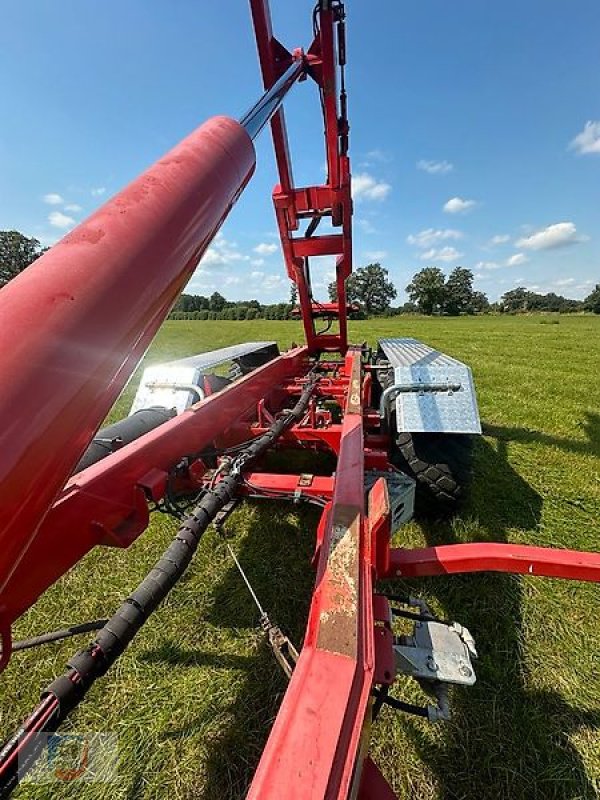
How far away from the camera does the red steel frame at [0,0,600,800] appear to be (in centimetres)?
55

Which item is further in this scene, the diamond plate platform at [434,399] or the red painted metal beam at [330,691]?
the diamond plate platform at [434,399]

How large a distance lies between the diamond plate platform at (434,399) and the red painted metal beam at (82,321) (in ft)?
6.89

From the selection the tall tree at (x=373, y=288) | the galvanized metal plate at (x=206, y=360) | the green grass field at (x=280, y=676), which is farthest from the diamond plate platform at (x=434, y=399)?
the tall tree at (x=373, y=288)

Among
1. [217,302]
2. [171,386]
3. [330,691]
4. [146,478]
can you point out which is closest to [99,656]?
[330,691]

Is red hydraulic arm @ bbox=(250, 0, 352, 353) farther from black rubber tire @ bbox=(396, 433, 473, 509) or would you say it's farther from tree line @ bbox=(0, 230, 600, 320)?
tree line @ bbox=(0, 230, 600, 320)

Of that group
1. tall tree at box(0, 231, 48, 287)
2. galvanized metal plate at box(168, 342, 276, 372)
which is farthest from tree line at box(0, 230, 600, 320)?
galvanized metal plate at box(168, 342, 276, 372)

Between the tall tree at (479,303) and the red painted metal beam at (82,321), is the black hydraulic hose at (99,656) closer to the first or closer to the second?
the red painted metal beam at (82,321)

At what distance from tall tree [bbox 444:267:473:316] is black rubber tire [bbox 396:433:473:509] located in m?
74.0

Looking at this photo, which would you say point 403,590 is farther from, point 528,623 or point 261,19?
point 261,19

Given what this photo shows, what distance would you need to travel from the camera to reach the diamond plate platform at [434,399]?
2604mm

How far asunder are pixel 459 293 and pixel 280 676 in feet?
290

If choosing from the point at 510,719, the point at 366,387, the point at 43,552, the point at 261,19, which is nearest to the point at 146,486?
the point at 43,552

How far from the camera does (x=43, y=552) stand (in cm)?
126

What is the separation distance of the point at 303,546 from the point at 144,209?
2.46 m
